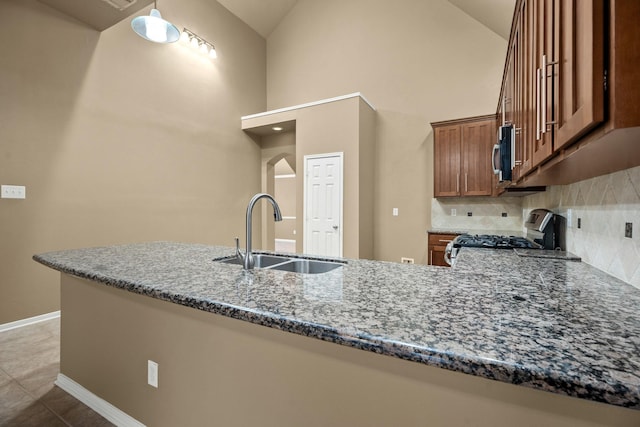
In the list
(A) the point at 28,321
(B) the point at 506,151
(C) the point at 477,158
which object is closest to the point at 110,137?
(A) the point at 28,321

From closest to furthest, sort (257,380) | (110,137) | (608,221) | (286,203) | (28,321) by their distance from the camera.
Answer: (257,380), (608,221), (28,321), (110,137), (286,203)

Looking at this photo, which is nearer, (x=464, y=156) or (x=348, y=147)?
(x=464, y=156)

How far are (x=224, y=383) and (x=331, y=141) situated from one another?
4.14m

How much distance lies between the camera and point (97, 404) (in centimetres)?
167

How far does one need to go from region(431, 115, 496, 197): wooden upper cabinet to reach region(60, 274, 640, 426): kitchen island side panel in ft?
12.7

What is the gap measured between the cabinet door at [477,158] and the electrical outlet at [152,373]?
4.10 m

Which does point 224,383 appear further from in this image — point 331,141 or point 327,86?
point 327,86

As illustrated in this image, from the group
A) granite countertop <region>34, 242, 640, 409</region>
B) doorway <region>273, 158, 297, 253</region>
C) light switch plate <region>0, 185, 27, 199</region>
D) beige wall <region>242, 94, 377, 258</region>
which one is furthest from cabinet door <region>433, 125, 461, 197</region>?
doorway <region>273, 158, 297, 253</region>

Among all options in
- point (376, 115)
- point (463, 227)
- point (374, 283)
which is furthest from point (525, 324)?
point (376, 115)

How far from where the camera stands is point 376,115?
5207mm

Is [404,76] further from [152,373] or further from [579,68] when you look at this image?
[152,373]

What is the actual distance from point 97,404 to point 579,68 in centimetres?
259

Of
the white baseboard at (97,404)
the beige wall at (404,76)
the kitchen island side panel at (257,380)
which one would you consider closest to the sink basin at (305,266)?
the kitchen island side panel at (257,380)

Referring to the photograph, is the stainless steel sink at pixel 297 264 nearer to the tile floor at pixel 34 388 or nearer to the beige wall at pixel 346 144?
the tile floor at pixel 34 388
